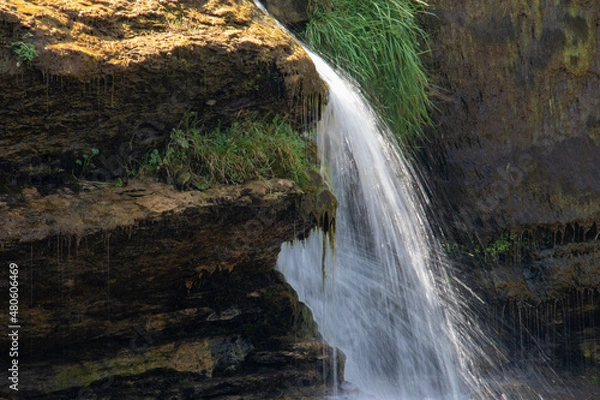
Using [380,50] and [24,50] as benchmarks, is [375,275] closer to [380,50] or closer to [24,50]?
[380,50]

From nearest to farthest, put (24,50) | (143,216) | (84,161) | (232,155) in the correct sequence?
1. (24,50)
2. (143,216)
3. (84,161)
4. (232,155)

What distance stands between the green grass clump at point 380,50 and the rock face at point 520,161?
0.34 meters

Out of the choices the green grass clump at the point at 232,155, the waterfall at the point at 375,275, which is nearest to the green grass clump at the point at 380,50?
the waterfall at the point at 375,275

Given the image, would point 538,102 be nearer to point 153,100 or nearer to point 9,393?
point 153,100

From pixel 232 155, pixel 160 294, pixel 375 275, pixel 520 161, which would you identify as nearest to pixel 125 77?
pixel 232 155

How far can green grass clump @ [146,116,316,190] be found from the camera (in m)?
4.48

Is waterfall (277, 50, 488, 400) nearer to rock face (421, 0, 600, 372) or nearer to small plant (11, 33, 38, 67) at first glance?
rock face (421, 0, 600, 372)

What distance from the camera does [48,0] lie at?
4.23 metres

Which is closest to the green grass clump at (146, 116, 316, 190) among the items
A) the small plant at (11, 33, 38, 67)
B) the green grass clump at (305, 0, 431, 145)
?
the small plant at (11, 33, 38, 67)

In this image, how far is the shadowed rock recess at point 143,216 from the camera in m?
4.03

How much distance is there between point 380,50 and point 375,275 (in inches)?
76.2

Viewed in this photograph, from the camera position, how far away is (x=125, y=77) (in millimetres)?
4262

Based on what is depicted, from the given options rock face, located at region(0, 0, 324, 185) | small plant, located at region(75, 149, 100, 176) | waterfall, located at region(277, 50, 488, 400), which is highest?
rock face, located at region(0, 0, 324, 185)

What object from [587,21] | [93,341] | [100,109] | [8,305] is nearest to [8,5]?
[100,109]
